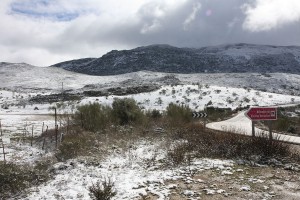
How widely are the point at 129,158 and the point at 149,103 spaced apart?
3648 cm

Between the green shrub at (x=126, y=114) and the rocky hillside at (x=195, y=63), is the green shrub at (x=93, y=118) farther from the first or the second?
the rocky hillside at (x=195, y=63)

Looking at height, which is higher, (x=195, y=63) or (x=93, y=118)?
(x=195, y=63)

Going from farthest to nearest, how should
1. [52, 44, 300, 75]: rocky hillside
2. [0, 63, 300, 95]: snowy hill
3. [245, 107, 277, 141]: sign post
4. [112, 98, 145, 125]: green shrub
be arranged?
[52, 44, 300, 75]: rocky hillside < [0, 63, 300, 95]: snowy hill < [112, 98, 145, 125]: green shrub < [245, 107, 277, 141]: sign post

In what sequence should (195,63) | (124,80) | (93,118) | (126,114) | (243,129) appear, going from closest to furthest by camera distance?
(93,118) < (243,129) < (126,114) < (124,80) < (195,63)

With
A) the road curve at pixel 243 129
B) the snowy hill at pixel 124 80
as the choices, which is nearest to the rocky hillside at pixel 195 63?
the snowy hill at pixel 124 80

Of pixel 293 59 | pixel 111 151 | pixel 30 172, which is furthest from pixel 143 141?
pixel 293 59

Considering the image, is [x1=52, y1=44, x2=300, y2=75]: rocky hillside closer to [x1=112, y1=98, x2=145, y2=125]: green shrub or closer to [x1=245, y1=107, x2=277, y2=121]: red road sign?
[x1=112, y1=98, x2=145, y2=125]: green shrub

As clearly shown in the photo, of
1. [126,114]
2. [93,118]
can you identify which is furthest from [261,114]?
[93,118]

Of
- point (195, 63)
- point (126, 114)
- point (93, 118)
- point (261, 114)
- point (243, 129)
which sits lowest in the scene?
point (243, 129)

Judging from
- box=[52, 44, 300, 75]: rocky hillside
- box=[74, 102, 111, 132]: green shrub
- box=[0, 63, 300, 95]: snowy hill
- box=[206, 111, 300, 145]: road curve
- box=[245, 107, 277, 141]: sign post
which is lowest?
box=[206, 111, 300, 145]: road curve

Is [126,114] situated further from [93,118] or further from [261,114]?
[261,114]

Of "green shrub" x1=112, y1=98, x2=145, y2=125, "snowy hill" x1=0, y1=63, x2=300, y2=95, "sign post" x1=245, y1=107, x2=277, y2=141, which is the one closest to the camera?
"sign post" x1=245, y1=107, x2=277, y2=141

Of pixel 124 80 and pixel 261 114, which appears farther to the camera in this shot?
pixel 124 80

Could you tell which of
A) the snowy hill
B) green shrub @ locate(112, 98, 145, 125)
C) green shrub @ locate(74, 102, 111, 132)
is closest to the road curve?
green shrub @ locate(112, 98, 145, 125)
